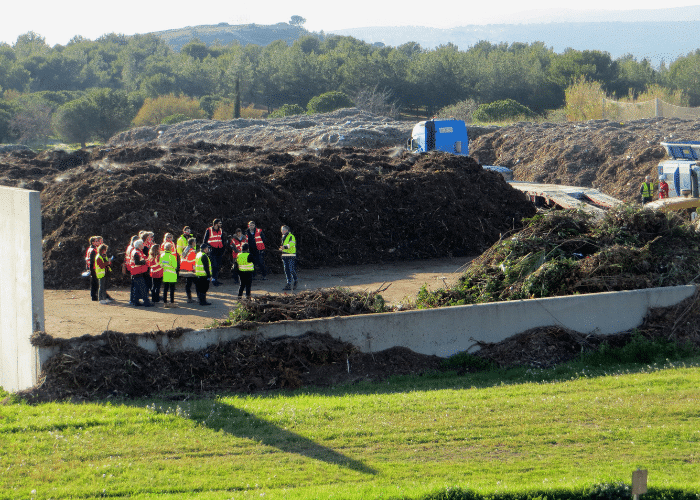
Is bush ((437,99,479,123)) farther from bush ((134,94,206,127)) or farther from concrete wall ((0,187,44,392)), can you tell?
concrete wall ((0,187,44,392))

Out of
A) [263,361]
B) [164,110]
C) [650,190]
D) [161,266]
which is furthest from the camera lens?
[164,110]

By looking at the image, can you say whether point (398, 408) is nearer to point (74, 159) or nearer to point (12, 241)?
point (12, 241)

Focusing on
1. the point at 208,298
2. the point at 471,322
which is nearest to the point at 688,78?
the point at 208,298

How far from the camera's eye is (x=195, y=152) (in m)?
24.0

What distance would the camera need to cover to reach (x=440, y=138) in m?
31.2

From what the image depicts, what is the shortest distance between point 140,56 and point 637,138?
447ft

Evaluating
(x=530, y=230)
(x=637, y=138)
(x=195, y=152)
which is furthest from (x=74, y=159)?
(x=637, y=138)

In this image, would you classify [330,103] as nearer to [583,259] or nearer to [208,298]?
[208,298]

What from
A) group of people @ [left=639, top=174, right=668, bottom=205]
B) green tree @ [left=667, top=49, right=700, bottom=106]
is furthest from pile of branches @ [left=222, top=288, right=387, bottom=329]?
green tree @ [left=667, top=49, right=700, bottom=106]

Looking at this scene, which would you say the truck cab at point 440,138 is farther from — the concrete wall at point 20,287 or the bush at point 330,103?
the bush at point 330,103

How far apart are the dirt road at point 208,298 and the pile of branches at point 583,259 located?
1.25 m

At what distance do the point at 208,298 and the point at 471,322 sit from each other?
6.36 m

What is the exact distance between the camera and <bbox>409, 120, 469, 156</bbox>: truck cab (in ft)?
102

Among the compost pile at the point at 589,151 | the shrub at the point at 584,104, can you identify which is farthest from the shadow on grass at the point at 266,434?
the shrub at the point at 584,104
